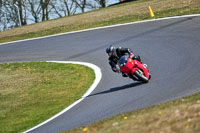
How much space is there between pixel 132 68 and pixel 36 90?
4.42 meters

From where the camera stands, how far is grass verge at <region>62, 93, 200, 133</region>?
700 cm

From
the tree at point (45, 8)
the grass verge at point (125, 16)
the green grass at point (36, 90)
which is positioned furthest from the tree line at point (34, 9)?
the green grass at point (36, 90)

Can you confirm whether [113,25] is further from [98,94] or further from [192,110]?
[192,110]

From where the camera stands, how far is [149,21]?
77.8 feet

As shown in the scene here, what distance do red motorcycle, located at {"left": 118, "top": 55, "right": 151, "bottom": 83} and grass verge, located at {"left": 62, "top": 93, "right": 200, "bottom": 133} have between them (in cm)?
376

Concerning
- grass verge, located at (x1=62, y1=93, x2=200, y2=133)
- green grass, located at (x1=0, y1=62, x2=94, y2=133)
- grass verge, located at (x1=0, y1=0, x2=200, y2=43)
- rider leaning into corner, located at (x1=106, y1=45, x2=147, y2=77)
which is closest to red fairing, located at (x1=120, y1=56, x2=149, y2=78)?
rider leaning into corner, located at (x1=106, y1=45, x2=147, y2=77)

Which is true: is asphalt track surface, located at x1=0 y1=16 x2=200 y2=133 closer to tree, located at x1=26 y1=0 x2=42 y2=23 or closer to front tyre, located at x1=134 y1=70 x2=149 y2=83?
front tyre, located at x1=134 y1=70 x2=149 y2=83

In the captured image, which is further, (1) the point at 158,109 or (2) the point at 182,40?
(2) the point at 182,40

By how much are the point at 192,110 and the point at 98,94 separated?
580 cm

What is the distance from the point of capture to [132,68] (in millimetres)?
12719

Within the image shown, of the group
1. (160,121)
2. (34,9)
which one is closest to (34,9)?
(34,9)

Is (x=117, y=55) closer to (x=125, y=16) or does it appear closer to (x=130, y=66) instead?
(x=130, y=66)

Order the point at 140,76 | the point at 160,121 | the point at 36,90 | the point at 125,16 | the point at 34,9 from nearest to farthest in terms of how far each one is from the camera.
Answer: the point at 160,121, the point at 140,76, the point at 36,90, the point at 125,16, the point at 34,9

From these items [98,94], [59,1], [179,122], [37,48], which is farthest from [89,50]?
[59,1]
